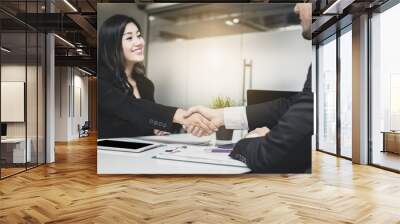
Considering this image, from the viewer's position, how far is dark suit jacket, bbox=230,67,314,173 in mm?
6230

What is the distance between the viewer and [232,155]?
6.30 m

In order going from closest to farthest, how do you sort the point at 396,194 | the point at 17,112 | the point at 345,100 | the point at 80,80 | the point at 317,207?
1. the point at 317,207
2. the point at 396,194
3. the point at 17,112
4. the point at 345,100
5. the point at 80,80

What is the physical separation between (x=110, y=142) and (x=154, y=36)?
187 centimetres

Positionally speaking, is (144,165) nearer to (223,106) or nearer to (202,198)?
(223,106)

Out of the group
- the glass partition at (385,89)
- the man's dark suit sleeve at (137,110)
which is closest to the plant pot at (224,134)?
the man's dark suit sleeve at (137,110)

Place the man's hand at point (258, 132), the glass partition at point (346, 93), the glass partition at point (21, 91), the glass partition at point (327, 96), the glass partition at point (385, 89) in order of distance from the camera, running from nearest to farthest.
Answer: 1. the man's hand at point (258, 132)
2. the glass partition at point (21, 91)
3. the glass partition at point (385, 89)
4. the glass partition at point (346, 93)
5. the glass partition at point (327, 96)

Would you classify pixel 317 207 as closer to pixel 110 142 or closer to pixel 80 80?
pixel 110 142

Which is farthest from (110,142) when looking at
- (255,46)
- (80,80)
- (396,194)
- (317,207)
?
(80,80)

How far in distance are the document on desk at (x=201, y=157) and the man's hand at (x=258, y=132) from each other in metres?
0.49

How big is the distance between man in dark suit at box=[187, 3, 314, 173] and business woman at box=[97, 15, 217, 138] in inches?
15.5

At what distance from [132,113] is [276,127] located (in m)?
2.33

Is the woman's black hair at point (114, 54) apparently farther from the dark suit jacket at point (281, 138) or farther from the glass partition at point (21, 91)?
the dark suit jacket at point (281, 138)

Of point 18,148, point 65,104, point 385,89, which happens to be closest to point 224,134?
point 385,89

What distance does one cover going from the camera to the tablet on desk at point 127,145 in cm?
627
